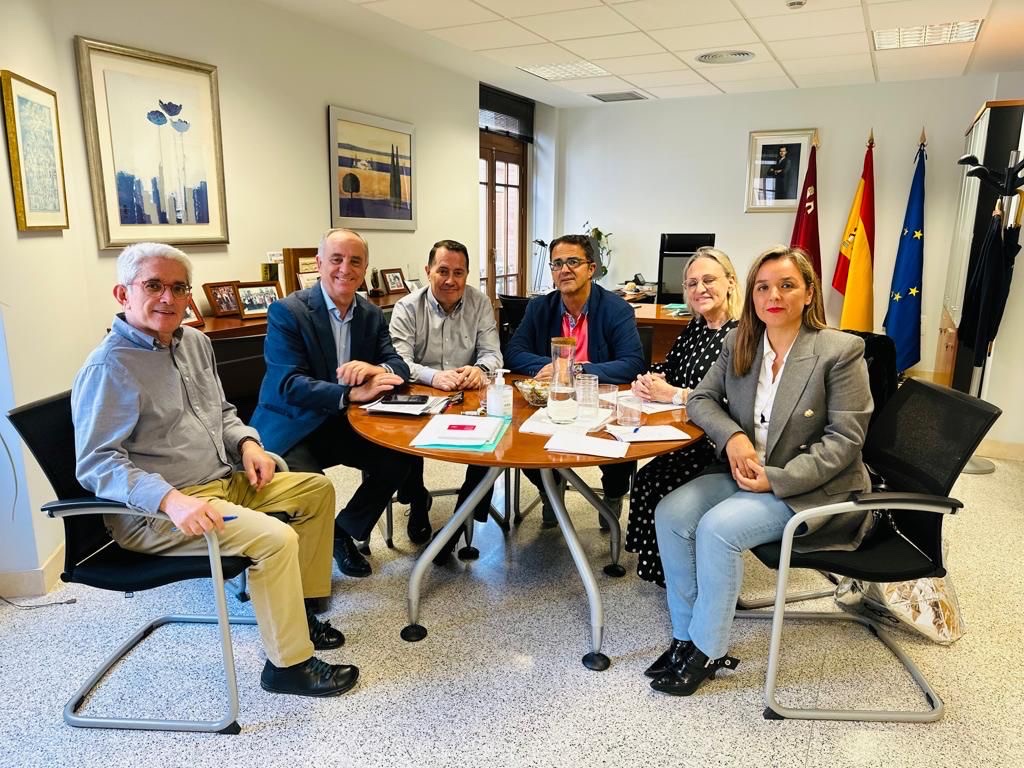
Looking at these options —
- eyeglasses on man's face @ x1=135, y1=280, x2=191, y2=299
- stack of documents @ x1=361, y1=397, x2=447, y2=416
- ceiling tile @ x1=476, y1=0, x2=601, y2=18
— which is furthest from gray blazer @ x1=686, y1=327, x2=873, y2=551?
ceiling tile @ x1=476, y1=0, x2=601, y2=18

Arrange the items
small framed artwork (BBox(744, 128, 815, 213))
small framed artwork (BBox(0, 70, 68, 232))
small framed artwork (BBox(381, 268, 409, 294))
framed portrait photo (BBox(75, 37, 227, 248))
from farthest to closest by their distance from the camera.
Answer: small framed artwork (BBox(744, 128, 815, 213)), small framed artwork (BBox(381, 268, 409, 294)), framed portrait photo (BBox(75, 37, 227, 248)), small framed artwork (BBox(0, 70, 68, 232))

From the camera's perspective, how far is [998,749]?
1.70 meters

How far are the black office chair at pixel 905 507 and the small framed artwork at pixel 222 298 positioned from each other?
2.90m

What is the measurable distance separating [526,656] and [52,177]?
2.29m

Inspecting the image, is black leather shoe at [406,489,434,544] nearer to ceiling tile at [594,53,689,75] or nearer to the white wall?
the white wall

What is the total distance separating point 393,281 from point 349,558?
8.74 ft

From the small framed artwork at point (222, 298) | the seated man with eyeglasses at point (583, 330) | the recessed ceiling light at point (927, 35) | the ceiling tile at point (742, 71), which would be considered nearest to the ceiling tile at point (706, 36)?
the ceiling tile at point (742, 71)

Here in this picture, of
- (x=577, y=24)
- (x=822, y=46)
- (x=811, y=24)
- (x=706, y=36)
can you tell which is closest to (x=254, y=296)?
(x=577, y=24)

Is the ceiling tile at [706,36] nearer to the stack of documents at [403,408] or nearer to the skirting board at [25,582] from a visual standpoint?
the stack of documents at [403,408]

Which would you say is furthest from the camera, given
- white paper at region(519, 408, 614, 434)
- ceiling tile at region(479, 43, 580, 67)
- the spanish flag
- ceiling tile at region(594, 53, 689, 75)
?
the spanish flag

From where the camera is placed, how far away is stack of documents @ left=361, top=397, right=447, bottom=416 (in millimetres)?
2193

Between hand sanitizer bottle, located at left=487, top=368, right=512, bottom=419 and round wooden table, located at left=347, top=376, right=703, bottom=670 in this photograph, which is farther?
hand sanitizer bottle, located at left=487, top=368, right=512, bottom=419

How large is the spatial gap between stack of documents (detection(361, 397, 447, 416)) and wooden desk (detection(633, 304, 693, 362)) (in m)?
2.20

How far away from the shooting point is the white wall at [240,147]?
231cm
